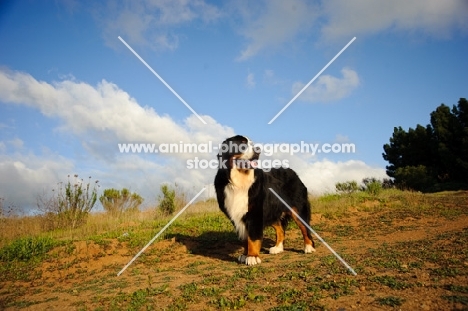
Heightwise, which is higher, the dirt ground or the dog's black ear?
the dog's black ear

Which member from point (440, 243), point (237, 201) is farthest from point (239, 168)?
point (440, 243)

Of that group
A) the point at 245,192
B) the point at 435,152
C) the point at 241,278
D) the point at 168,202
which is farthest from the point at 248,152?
the point at 435,152

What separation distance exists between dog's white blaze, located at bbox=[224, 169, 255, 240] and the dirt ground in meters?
0.88

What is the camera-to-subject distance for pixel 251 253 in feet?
19.5

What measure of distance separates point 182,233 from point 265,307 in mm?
6464

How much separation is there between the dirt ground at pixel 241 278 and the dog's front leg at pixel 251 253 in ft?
0.57

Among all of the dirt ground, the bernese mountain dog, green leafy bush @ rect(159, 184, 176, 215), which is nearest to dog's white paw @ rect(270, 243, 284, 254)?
the dirt ground

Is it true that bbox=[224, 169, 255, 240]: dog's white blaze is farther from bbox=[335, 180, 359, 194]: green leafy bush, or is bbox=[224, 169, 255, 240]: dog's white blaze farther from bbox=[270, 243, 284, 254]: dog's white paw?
bbox=[335, 180, 359, 194]: green leafy bush

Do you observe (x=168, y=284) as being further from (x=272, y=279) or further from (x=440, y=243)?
(x=440, y=243)

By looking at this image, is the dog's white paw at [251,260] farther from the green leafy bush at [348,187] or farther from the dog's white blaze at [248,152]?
the green leafy bush at [348,187]

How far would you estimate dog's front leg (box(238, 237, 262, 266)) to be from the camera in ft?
19.0

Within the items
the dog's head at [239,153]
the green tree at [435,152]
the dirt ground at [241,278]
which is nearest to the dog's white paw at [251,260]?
the dirt ground at [241,278]

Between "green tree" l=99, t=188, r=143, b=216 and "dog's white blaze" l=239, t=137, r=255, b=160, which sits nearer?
"dog's white blaze" l=239, t=137, r=255, b=160

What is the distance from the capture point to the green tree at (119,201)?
15250mm
